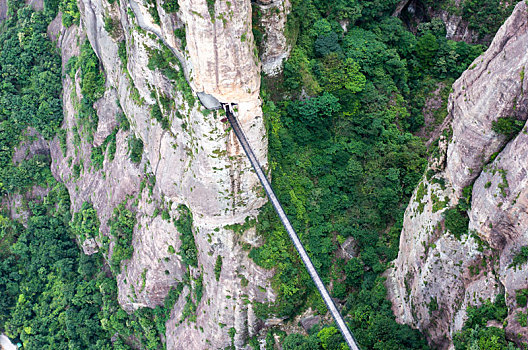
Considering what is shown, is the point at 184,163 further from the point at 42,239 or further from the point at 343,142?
the point at 42,239

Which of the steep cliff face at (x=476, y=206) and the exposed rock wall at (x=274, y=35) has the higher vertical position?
the exposed rock wall at (x=274, y=35)

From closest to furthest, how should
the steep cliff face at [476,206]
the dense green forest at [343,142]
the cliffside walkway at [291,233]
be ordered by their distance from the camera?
the steep cliff face at [476,206] < the cliffside walkway at [291,233] < the dense green forest at [343,142]

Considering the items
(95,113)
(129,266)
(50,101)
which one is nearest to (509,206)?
(129,266)

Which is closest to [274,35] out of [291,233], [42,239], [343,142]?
[343,142]

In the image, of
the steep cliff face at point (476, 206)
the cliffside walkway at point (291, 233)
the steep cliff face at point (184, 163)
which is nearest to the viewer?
the steep cliff face at point (476, 206)

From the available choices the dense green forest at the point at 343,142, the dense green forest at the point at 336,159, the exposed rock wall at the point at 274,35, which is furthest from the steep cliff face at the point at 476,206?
the exposed rock wall at the point at 274,35

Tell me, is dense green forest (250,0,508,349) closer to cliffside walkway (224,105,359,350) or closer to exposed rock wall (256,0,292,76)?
exposed rock wall (256,0,292,76)

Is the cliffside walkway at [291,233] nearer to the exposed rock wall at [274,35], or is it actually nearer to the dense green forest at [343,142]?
the dense green forest at [343,142]
